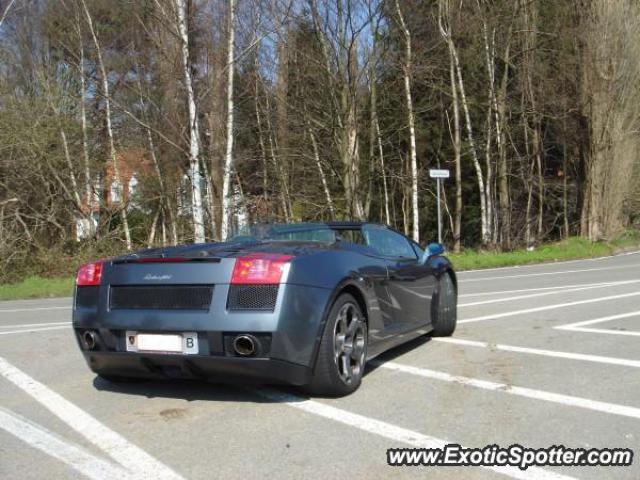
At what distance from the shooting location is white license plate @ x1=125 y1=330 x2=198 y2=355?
14.6 ft

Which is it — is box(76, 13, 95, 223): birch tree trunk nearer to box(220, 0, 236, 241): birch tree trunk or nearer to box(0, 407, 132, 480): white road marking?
box(220, 0, 236, 241): birch tree trunk

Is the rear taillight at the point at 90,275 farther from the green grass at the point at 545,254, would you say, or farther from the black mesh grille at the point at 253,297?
the green grass at the point at 545,254

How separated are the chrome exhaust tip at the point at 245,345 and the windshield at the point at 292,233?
1.67 metres

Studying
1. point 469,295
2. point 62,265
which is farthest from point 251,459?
point 62,265

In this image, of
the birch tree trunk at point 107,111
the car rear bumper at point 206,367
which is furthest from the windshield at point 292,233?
the birch tree trunk at point 107,111

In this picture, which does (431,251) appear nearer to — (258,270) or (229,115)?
(258,270)

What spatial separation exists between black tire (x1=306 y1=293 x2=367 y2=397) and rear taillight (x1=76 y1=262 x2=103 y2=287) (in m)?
1.75

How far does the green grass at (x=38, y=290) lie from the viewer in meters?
15.5

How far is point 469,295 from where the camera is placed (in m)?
11.6

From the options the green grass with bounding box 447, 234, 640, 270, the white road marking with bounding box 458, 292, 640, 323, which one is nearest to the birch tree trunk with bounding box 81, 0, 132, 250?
the green grass with bounding box 447, 234, 640, 270

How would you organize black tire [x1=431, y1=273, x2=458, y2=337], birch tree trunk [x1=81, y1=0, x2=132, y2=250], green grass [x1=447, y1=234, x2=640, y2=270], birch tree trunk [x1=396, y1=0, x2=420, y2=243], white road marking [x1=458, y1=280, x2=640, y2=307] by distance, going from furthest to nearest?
1. birch tree trunk [x1=81, y1=0, x2=132, y2=250]
2. birch tree trunk [x1=396, y1=0, x2=420, y2=243]
3. green grass [x1=447, y1=234, x2=640, y2=270]
4. white road marking [x1=458, y1=280, x2=640, y2=307]
5. black tire [x1=431, y1=273, x2=458, y2=337]

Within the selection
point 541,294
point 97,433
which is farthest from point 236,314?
point 541,294

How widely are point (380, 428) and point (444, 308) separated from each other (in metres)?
3.20

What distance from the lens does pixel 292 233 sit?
627 cm
